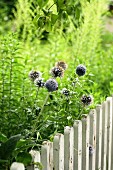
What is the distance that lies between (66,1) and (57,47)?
72.0 inches

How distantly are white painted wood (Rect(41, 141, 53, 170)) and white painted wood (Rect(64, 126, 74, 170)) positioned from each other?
177 millimetres

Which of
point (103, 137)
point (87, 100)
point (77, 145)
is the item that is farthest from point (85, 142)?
point (103, 137)

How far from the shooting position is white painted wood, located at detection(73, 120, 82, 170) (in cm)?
220

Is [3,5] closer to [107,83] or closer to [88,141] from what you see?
[107,83]

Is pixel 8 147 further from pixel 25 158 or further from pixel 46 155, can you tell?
pixel 46 155

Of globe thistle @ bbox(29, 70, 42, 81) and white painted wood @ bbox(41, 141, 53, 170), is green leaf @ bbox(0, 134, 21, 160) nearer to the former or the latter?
white painted wood @ bbox(41, 141, 53, 170)

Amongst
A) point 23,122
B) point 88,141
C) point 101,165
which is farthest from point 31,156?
point 101,165

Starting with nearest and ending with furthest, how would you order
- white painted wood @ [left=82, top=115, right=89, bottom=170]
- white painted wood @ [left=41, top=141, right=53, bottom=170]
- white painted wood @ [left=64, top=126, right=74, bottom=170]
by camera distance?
white painted wood @ [left=41, top=141, right=53, bottom=170]
white painted wood @ [left=64, top=126, right=74, bottom=170]
white painted wood @ [left=82, top=115, right=89, bottom=170]

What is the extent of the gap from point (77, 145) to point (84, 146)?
13 cm

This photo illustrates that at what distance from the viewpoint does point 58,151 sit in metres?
1.96

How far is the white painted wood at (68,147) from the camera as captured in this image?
2.07 m

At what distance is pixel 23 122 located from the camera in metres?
2.65

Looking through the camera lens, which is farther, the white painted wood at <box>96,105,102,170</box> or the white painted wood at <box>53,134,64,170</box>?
the white painted wood at <box>96,105,102,170</box>

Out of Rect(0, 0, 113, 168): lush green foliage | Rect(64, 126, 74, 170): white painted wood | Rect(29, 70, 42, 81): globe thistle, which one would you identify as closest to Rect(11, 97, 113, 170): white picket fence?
Rect(64, 126, 74, 170): white painted wood
